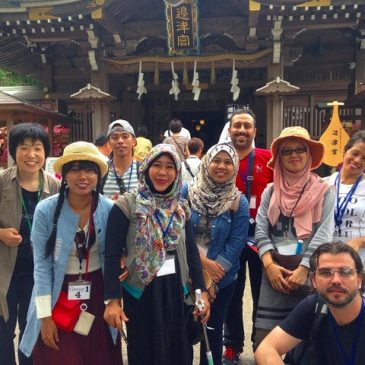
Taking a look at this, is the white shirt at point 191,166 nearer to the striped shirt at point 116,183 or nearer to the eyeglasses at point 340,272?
the striped shirt at point 116,183

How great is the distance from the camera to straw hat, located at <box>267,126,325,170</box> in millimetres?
2656

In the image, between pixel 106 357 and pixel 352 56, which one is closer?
pixel 106 357

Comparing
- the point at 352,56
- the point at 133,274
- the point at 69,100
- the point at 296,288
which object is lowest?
the point at 296,288

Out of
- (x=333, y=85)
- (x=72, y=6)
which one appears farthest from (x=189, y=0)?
(x=333, y=85)

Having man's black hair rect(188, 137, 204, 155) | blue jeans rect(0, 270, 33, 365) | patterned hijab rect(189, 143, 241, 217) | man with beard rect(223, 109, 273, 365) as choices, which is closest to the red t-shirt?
man with beard rect(223, 109, 273, 365)

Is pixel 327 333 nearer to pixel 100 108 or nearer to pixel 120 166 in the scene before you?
pixel 120 166

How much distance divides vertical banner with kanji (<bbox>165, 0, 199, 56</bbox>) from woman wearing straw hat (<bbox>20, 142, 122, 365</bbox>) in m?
6.08

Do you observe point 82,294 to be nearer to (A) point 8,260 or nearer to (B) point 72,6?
(A) point 8,260

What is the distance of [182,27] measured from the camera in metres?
7.84

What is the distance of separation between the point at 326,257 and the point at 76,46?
8.41m

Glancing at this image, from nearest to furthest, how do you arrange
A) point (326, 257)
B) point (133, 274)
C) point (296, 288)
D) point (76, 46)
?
point (326, 257)
point (133, 274)
point (296, 288)
point (76, 46)

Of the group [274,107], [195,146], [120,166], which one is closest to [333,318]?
[120,166]

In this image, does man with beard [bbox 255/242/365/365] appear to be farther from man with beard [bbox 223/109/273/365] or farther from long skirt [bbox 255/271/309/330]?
man with beard [bbox 223/109/273/365]

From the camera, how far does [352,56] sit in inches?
338
